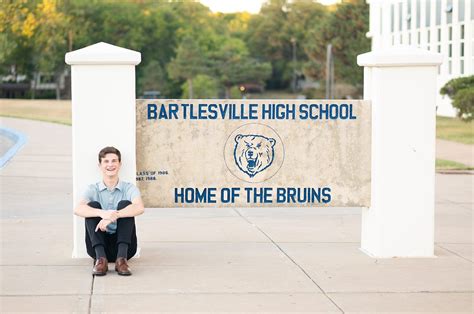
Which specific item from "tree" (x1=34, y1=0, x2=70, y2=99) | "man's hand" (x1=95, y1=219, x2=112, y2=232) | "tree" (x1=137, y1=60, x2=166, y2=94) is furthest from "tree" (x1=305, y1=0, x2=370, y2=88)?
"man's hand" (x1=95, y1=219, x2=112, y2=232)

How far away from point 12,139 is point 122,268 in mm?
20896

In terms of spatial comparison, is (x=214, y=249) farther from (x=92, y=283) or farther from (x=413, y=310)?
Answer: (x=413, y=310)

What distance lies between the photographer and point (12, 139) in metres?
28.0

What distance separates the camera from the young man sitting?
7953 mm

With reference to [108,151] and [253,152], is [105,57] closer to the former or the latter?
[108,151]

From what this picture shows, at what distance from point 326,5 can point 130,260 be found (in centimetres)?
14619

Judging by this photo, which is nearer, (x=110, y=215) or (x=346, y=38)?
(x=110, y=215)

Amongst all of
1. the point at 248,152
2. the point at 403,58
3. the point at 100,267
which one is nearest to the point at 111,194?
the point at 100,267

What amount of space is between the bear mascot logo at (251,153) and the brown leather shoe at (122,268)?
1554 millimetres

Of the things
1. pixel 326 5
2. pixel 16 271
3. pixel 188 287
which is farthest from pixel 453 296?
pixel 326 5

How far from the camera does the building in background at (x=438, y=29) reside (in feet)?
125

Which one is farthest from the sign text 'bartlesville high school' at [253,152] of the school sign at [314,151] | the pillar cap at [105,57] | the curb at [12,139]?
the curb at [12,139]

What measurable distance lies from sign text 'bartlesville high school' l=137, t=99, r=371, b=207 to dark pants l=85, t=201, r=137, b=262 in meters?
0.71

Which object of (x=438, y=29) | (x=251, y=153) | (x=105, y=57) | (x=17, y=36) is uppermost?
(x=17, y=36)
